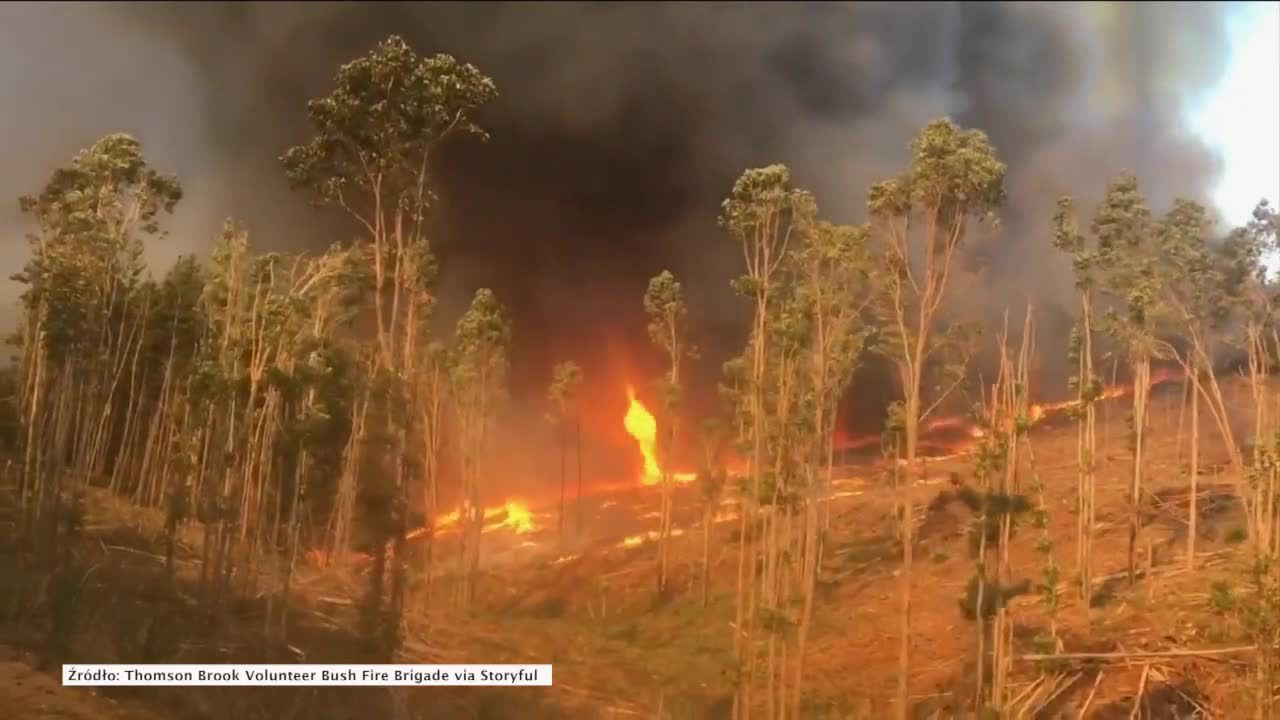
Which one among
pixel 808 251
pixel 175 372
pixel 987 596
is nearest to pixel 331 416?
pixel 808 251

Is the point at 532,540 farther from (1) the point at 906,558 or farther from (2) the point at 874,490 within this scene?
(1) the point at 906,558

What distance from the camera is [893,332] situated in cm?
2277

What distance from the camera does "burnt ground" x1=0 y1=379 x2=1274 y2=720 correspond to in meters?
21.3

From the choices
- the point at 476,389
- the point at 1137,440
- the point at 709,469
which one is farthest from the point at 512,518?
the point at 1137,440

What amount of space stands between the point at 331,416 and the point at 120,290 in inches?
625

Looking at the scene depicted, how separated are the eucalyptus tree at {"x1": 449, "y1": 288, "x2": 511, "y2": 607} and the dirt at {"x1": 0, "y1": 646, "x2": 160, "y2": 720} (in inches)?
1066

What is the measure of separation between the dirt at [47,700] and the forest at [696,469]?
859 millimetres

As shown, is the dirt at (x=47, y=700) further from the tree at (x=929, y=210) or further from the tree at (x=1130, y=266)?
the tree at (x=1130, y=266)

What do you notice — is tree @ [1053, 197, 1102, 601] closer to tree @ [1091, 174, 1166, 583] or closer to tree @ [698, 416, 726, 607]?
tree @ [1091, 174, 1166, 583]

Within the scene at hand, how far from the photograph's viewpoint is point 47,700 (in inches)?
639

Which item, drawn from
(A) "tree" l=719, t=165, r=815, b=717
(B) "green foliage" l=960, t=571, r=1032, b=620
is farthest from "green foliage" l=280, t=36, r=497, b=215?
(B) "green foliage" l=960, t=571, r=1032, b=620

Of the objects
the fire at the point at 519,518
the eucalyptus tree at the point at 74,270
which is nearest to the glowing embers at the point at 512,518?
the fire at the point at 519,518

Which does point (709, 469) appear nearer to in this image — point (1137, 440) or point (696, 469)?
point (696, 469)

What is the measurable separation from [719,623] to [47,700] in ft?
94.4
